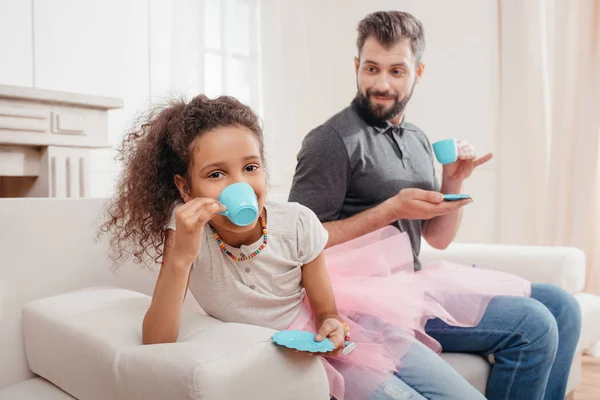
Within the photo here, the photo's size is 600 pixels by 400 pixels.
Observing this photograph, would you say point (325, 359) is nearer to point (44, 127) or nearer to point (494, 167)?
point (44, 127)

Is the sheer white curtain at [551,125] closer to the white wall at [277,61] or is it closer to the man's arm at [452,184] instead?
the white wall at [277,61]

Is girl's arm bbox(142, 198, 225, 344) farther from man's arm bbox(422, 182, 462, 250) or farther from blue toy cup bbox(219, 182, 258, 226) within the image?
man's arm bbox(422, 182, 462, 250)

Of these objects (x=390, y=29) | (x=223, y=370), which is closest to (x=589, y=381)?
(x=390, y=29)

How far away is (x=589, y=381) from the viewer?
239cm

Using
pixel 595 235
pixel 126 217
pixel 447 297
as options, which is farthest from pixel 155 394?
pixel 595 235

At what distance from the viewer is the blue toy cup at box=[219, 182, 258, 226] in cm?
99

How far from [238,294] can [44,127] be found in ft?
2.68

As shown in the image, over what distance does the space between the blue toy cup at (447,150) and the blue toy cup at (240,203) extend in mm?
656

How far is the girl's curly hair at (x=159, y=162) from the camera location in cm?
112

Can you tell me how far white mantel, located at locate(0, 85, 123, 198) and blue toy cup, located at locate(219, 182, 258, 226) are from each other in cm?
79

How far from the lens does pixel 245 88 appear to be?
10.8ft

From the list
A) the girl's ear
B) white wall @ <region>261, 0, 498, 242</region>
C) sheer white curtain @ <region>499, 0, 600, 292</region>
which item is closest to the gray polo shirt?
the girl's ear

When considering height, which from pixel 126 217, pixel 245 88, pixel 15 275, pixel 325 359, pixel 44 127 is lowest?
pixel 325 359

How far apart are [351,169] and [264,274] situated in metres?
0.43
